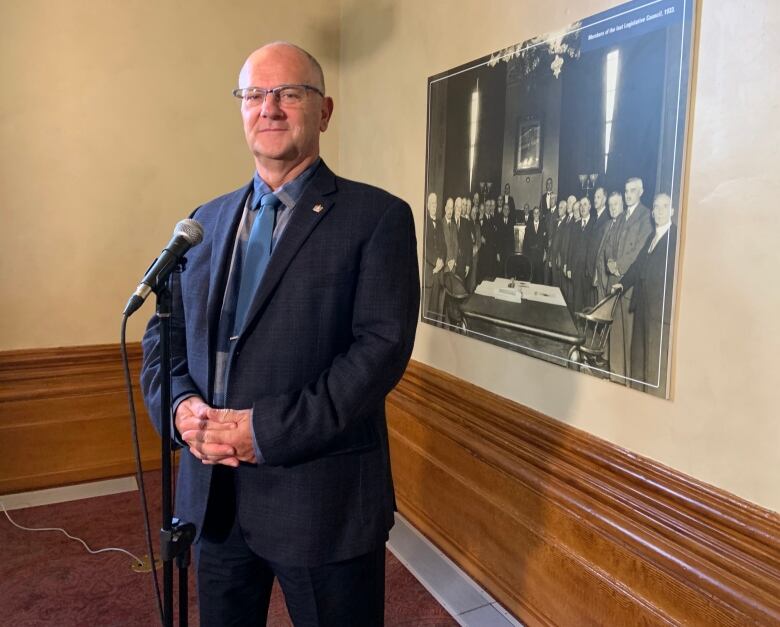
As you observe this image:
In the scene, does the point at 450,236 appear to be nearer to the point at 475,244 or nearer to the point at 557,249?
the point at 475,244

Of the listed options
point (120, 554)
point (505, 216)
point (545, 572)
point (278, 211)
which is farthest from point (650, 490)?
point (120, 554)

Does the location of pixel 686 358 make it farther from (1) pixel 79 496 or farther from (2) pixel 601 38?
(1) pixel 79 496

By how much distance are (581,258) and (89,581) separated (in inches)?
79.6

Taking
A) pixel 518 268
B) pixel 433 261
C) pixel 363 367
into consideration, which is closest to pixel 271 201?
pixel 363 367

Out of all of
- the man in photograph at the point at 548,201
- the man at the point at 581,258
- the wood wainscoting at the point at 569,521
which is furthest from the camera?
the man in photograph at the point at 548,201

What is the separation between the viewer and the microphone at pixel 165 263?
107 centimetres

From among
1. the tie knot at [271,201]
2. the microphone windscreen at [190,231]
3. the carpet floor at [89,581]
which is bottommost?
the carpet floor at [89,581]

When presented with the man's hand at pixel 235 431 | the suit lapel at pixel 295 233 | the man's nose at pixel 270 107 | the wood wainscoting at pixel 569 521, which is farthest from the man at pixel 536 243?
the man's hand at pixel 235 431

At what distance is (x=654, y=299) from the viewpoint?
1.57 metres

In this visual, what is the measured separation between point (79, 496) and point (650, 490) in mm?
2515

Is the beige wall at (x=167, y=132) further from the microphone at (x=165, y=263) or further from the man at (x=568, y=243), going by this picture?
the microphone at (x=165, y=263)

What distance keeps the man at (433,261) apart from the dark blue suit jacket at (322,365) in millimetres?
1150

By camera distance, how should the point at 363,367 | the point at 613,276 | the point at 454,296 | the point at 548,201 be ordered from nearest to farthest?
the point at 363,367 → the point at 613,276 → the point at 548,201 → the point at 454,296

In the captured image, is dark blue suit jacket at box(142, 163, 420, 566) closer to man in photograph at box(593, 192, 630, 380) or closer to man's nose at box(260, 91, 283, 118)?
man's nose at box(260, 91, 283, 118)
